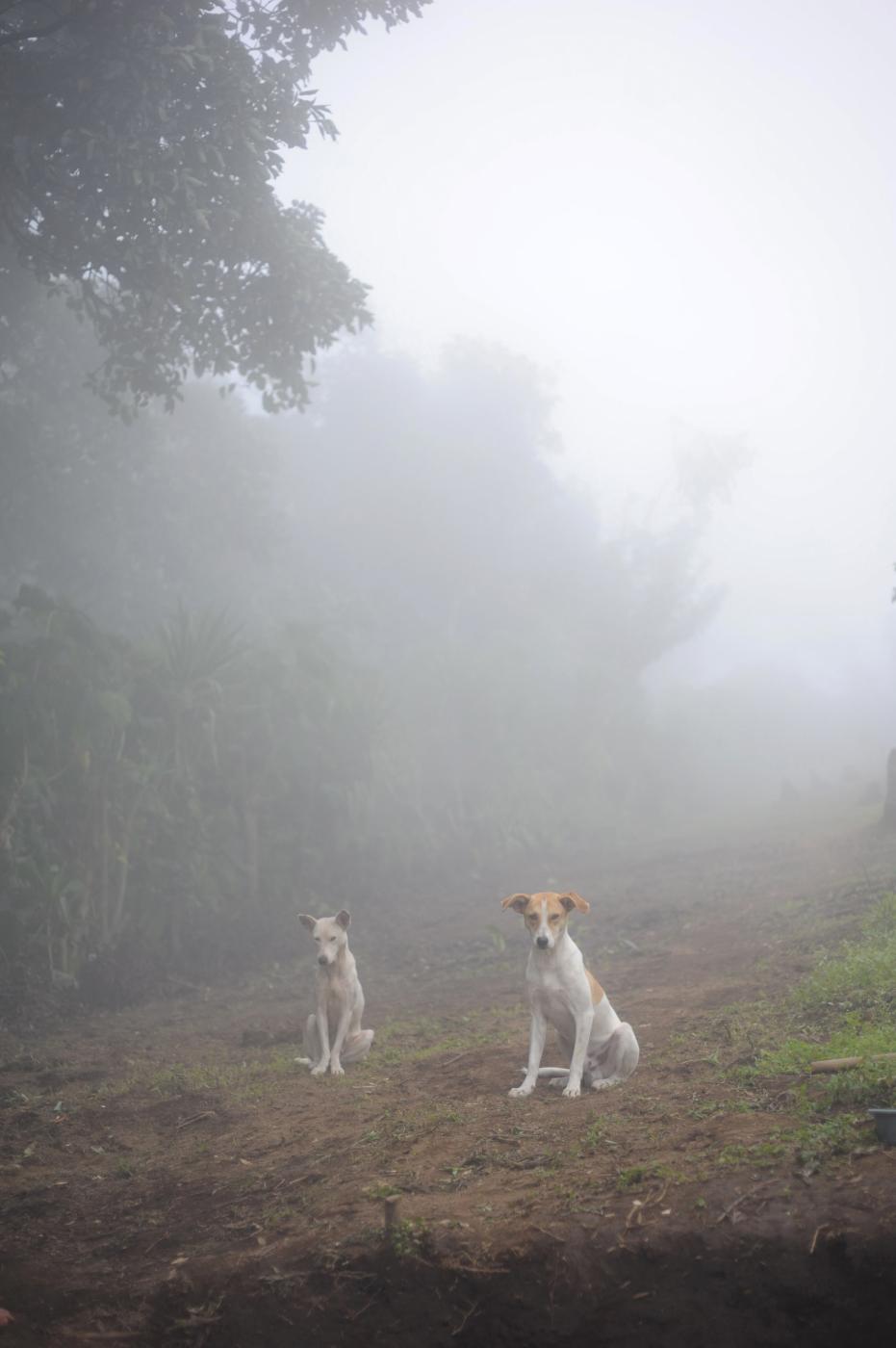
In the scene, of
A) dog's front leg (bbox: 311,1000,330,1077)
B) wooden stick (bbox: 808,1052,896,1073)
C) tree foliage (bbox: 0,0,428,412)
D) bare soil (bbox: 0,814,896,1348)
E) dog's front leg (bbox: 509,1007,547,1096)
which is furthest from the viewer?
tree foliage (bbox: 0,0,428,412)

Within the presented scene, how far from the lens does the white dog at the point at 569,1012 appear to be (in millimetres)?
6145

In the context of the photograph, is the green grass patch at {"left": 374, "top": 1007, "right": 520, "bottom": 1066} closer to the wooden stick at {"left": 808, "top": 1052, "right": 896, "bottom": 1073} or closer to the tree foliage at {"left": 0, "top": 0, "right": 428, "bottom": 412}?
Result: the wooden stick at {"left": 808, "top": 1052, "right": 896, "bottom": 1073}

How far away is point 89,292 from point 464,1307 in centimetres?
1368

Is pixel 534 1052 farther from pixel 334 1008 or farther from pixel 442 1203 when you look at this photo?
pixel 334 1008

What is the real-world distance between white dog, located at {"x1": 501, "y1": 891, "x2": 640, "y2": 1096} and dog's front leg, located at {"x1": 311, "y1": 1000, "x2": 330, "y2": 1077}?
237cm

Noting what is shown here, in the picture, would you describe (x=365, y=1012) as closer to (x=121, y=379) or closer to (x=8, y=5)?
(x=121, y=379)

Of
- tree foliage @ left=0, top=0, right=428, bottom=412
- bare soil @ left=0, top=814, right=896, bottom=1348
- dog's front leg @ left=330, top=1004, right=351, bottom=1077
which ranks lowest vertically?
bare soil @ left=0, top=814, right=896, bottom=1348

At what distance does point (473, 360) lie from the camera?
119 ft

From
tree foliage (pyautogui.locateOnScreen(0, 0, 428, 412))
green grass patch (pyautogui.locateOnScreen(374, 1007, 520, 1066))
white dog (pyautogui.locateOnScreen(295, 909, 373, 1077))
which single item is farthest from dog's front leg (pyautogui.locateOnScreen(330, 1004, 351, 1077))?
tree foliage (pyautogui.locateOnScreen(0, 0, 428, 412))

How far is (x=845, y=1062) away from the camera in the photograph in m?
5.06

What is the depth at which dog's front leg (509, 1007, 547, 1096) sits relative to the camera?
20.0 ft

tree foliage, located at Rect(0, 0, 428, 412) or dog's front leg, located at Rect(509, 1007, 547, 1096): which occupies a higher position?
tree foliage, located at Rect(0, 0, 428, 412)

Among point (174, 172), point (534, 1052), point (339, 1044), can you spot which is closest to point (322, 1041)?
point (339, 1044)

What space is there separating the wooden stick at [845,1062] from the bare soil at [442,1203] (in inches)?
10.3
